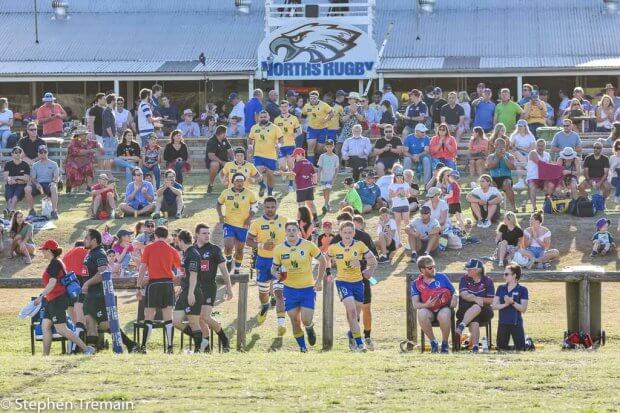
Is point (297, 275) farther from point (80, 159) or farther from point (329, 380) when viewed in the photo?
point (80, 159)

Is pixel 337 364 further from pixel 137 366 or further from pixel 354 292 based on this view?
pixel 354 292

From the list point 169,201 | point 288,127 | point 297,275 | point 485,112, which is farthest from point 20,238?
point 485,112

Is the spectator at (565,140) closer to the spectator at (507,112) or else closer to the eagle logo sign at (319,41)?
the spectator at (507,112)

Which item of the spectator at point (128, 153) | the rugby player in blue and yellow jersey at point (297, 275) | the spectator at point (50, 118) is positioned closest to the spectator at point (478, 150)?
the spectator at point (128, 153)

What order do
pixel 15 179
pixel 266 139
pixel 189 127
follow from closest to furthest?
pixel 15 179 < pixel 266 139 < pixel 189 127

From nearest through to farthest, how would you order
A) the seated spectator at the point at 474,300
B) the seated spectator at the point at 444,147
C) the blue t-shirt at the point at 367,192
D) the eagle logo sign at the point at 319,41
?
1. the seated spectator at the point at 474,300
2. the blue t-shirt at the point at 367,192
3. the seated spectator at the point at 444,147
4. the eagle logo sign at the point at 319,41

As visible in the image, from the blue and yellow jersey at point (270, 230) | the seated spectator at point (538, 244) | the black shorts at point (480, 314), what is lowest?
the black shorts at point (480, 314)

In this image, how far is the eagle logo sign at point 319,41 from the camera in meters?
36.5

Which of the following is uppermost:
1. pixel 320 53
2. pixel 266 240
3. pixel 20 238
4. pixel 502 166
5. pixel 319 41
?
pixel 319 41

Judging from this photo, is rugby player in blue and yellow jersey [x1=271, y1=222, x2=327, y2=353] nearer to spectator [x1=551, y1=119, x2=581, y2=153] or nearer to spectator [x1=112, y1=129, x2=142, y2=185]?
spectator [x1=551, y1=119, x2=581, y2=153]

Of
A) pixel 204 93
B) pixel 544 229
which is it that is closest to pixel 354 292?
pixel 544 229

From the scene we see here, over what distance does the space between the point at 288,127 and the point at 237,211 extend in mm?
6740

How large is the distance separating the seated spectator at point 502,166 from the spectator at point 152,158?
20.4 feet

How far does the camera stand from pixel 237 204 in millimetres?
22016
